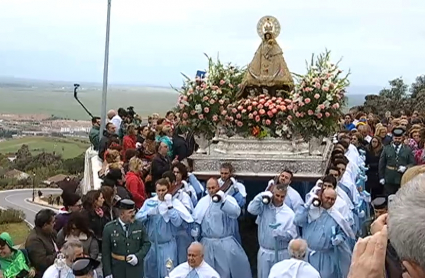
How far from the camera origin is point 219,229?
27.6 ft

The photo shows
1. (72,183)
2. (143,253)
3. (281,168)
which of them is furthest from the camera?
(281,168)

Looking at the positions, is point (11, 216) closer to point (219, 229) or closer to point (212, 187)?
point (219, 229)

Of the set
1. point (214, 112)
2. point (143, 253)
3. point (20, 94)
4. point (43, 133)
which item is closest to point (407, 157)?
point (214, 112)

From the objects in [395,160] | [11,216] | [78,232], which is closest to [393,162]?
[395,160]

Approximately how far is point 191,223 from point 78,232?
231cm

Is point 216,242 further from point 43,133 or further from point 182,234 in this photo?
point 43,133

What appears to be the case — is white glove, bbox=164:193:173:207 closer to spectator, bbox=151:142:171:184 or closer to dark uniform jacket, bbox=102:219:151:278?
dark uniform jacket, bbox=102:219:151:278

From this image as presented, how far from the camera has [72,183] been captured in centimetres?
780

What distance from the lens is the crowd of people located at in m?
6.38

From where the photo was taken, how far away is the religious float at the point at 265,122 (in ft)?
32.3

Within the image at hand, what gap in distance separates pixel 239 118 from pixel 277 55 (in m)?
1.69

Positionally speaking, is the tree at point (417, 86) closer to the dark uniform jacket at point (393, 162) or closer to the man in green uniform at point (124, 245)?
the dark uniform jacket at point (393, 162)

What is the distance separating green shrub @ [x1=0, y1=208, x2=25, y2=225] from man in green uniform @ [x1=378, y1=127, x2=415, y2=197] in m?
29.1

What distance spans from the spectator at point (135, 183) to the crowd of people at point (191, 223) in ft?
0.04
